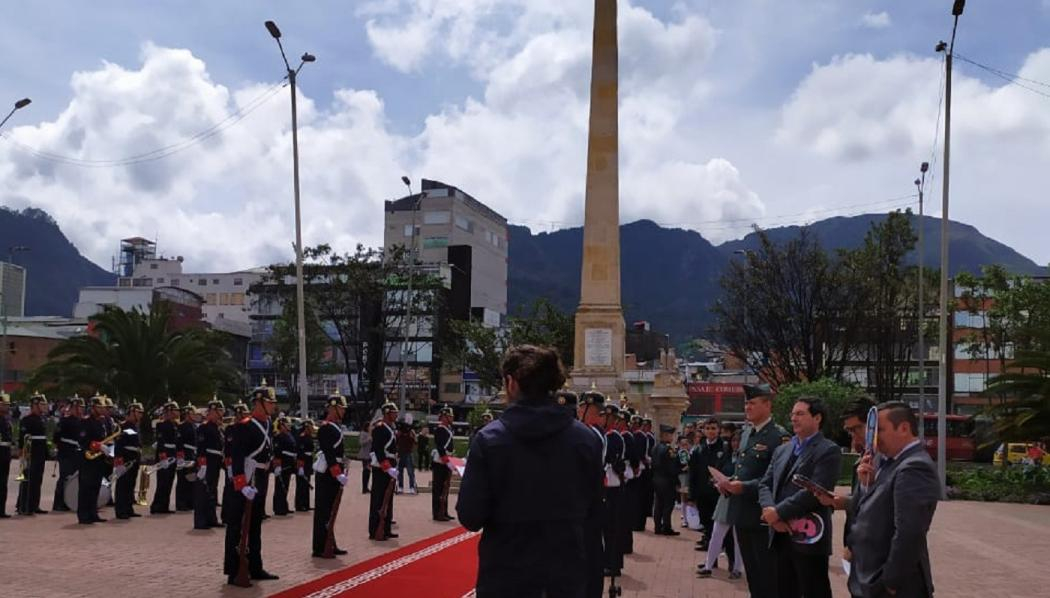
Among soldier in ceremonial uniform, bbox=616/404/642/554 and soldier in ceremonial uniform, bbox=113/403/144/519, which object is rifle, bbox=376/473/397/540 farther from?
soldier in ceremonial uniform, bbox=113/403/144/519

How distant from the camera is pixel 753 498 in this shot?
26.3ft

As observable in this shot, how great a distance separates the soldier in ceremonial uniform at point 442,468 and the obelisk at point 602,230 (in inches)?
382

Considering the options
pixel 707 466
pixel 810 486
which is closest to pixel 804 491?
pixel 810 486

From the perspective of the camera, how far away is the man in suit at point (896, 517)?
5.00m

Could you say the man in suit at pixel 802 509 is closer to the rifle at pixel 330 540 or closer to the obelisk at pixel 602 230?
the rifle at pixel 330 540

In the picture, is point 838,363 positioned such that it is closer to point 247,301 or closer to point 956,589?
point 956,589

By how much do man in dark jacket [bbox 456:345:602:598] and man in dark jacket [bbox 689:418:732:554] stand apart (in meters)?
10.2

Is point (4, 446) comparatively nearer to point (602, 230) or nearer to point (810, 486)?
point (810, 486)

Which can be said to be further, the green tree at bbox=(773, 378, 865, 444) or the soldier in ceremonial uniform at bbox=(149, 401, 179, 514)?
the green tree at bbox=(773, 378, 865, 444)

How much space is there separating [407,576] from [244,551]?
1903 millimetres

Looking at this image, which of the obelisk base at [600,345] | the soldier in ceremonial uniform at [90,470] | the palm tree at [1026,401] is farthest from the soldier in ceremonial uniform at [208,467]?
the palm tree at [1026,401]

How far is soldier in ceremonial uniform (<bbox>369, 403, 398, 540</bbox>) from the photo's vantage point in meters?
14.6

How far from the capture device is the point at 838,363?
45.5m

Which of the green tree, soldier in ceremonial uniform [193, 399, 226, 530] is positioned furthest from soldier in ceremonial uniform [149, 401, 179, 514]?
the green tree
